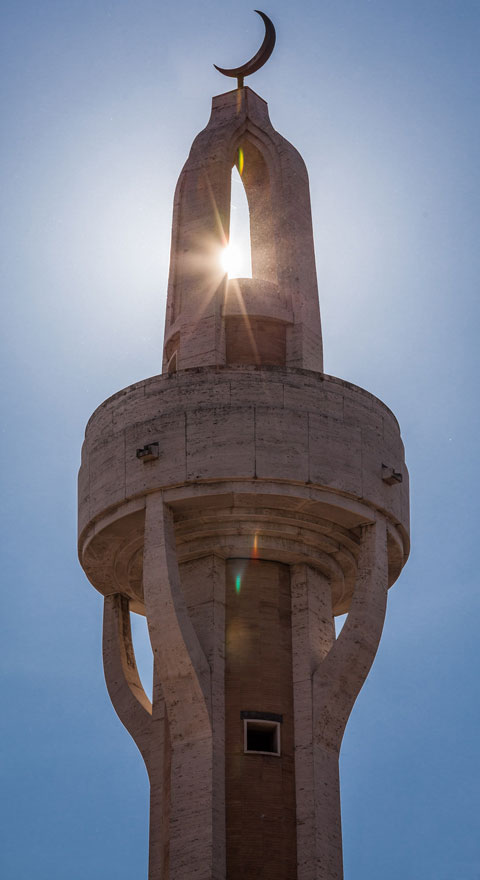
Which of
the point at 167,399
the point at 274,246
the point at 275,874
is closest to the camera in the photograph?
the point at 275,874

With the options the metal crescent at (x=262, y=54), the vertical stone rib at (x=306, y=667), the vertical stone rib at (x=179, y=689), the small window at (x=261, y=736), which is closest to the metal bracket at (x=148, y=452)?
the vertical stone rib at (x=179, y=689)

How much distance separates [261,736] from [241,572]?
3424mm

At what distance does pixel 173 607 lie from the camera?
102 ft

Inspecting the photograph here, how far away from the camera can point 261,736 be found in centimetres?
3212

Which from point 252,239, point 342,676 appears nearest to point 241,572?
point 342,676

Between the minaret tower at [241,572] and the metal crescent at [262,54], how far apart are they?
665 cm

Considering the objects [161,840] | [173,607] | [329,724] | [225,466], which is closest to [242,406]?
[225,466]

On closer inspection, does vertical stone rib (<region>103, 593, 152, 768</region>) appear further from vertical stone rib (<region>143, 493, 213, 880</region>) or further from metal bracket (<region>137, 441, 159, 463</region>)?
metal bracket (<region>137, 441, 159, 463</region>)

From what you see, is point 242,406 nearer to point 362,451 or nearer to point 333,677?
point 362,451

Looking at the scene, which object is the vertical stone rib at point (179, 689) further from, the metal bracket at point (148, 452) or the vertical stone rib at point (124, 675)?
the vertical stone rib at point (124, 675)

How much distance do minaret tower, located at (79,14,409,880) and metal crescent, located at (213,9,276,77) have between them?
6653mm

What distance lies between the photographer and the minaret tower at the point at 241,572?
3100 cm

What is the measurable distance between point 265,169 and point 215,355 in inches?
244

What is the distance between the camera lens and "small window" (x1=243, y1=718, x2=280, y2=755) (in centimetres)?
3177
